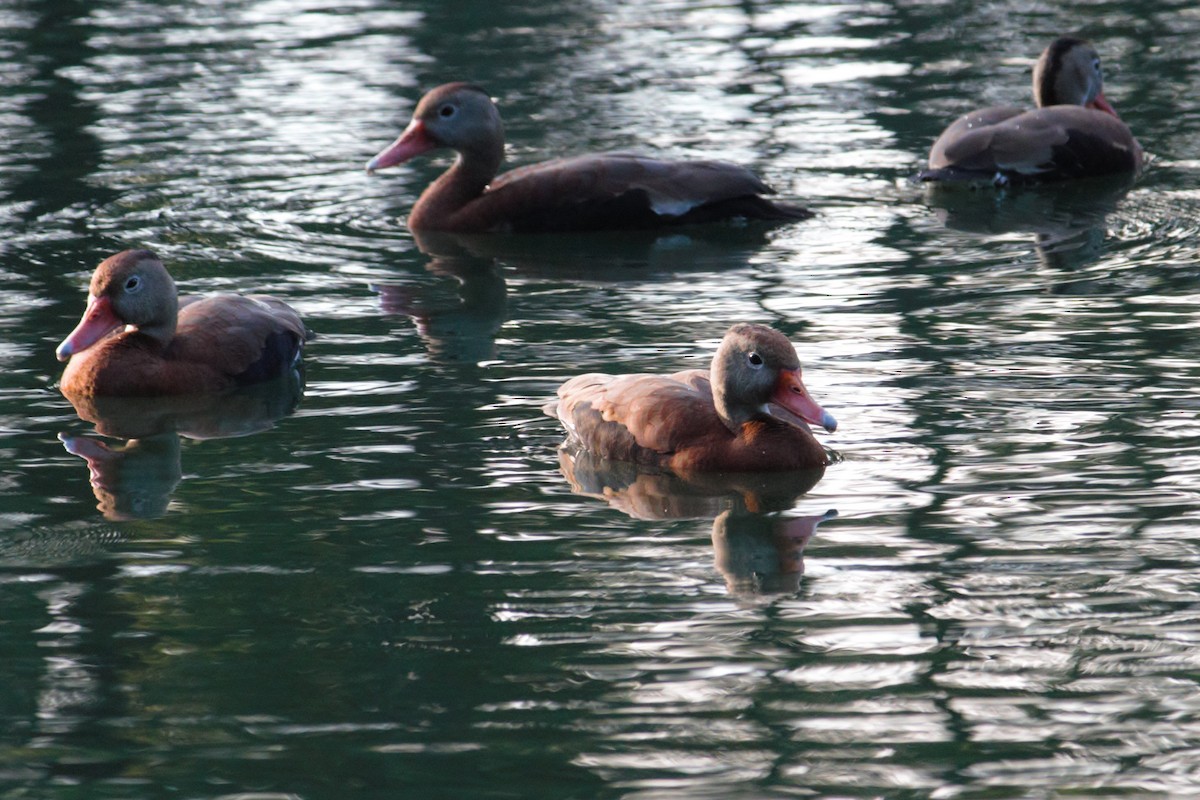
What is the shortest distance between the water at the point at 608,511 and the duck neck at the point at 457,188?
27 centimetres

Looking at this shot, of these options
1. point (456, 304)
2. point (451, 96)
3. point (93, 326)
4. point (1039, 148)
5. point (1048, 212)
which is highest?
point (451, 96)

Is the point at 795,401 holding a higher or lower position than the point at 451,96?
lower

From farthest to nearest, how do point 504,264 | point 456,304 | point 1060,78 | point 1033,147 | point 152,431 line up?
point 1060,78 → point 1033,147 → point 504,264 → point 456,304 → point 152,431

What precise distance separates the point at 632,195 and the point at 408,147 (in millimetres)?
1732

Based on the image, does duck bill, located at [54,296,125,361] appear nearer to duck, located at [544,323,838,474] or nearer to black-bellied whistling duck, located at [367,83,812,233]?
duck, located at [544,323,838,474]

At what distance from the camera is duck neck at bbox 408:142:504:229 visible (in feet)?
41.7

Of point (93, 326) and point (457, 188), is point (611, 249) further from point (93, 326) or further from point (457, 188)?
point (93, 326)

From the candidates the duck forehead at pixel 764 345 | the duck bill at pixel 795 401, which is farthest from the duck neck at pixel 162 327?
the duck bill at pixel 795 401

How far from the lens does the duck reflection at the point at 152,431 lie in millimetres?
7789

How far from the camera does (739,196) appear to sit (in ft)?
40.5

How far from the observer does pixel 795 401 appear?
7688 millimetres

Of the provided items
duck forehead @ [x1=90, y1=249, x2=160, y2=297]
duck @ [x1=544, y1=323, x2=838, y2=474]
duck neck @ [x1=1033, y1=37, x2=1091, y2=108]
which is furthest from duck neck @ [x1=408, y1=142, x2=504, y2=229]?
duck @ [x1=544, y1=323, x2=838, y2=474]

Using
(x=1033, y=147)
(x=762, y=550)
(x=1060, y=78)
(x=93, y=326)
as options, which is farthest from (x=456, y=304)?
(x=1060, y=78)

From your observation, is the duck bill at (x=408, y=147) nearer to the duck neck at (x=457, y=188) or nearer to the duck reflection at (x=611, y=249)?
the duck neck at (x=457, y=188)
